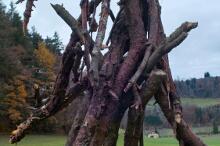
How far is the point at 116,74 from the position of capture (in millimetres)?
5168

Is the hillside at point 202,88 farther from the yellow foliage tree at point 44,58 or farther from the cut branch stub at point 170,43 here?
the cut branch stub at point 170,43

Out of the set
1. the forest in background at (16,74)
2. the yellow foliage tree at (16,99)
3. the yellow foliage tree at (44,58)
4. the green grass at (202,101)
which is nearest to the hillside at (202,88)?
the green grass at (202,101)

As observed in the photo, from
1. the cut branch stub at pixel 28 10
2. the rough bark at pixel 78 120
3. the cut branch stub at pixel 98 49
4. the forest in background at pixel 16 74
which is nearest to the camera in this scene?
the cut branch stub at pixel 98 49

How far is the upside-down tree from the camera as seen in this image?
499 centimetres

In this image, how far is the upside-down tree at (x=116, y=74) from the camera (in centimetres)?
499

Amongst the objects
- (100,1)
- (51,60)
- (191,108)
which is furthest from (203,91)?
(100,1)

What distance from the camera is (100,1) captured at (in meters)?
5.79

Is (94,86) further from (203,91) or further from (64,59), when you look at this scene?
(203,91)

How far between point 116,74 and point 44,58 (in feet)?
191

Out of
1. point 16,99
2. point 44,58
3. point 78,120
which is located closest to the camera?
point 78,120

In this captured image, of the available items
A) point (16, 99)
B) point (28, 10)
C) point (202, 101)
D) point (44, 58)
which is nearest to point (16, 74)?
point (16, 99)

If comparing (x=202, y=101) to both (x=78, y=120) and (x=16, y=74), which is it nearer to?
(x=16, y=74)

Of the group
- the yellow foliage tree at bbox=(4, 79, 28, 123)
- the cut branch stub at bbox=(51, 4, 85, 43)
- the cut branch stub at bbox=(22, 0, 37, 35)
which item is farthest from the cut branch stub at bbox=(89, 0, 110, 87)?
the yellow foliage tree at bbox=(4, 79, 28, 123)

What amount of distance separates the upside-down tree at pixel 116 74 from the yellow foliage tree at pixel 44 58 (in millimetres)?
55948
